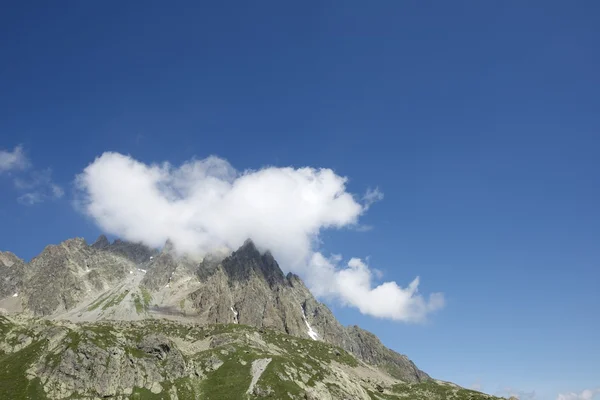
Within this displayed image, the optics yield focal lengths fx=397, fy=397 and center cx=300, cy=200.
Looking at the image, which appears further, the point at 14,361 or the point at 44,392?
the point at 14,361

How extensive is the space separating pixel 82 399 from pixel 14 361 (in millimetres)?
44869

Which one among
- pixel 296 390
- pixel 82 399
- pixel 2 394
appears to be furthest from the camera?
pixel 296 390

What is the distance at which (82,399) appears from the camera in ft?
566

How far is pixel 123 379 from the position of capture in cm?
18875

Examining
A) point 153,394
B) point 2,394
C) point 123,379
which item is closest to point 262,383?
point 153,394

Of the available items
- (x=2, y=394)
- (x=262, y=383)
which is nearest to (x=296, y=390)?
(x=262, y=383)

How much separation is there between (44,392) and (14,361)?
32.5m

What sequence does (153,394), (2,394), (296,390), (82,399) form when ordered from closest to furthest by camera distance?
(2,394), (82,399), (153,394), (296,390)

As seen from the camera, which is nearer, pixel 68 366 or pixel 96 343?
pixel 68 366

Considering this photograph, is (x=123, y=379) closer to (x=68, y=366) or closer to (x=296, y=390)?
(x=68, y=366)

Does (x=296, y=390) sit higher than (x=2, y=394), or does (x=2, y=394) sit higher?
(x=296, y=390)

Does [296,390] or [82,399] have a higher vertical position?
[296,390]

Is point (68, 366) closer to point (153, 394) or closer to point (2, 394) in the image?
point (2, 394)

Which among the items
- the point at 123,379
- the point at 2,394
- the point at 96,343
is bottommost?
the point at 2,394
